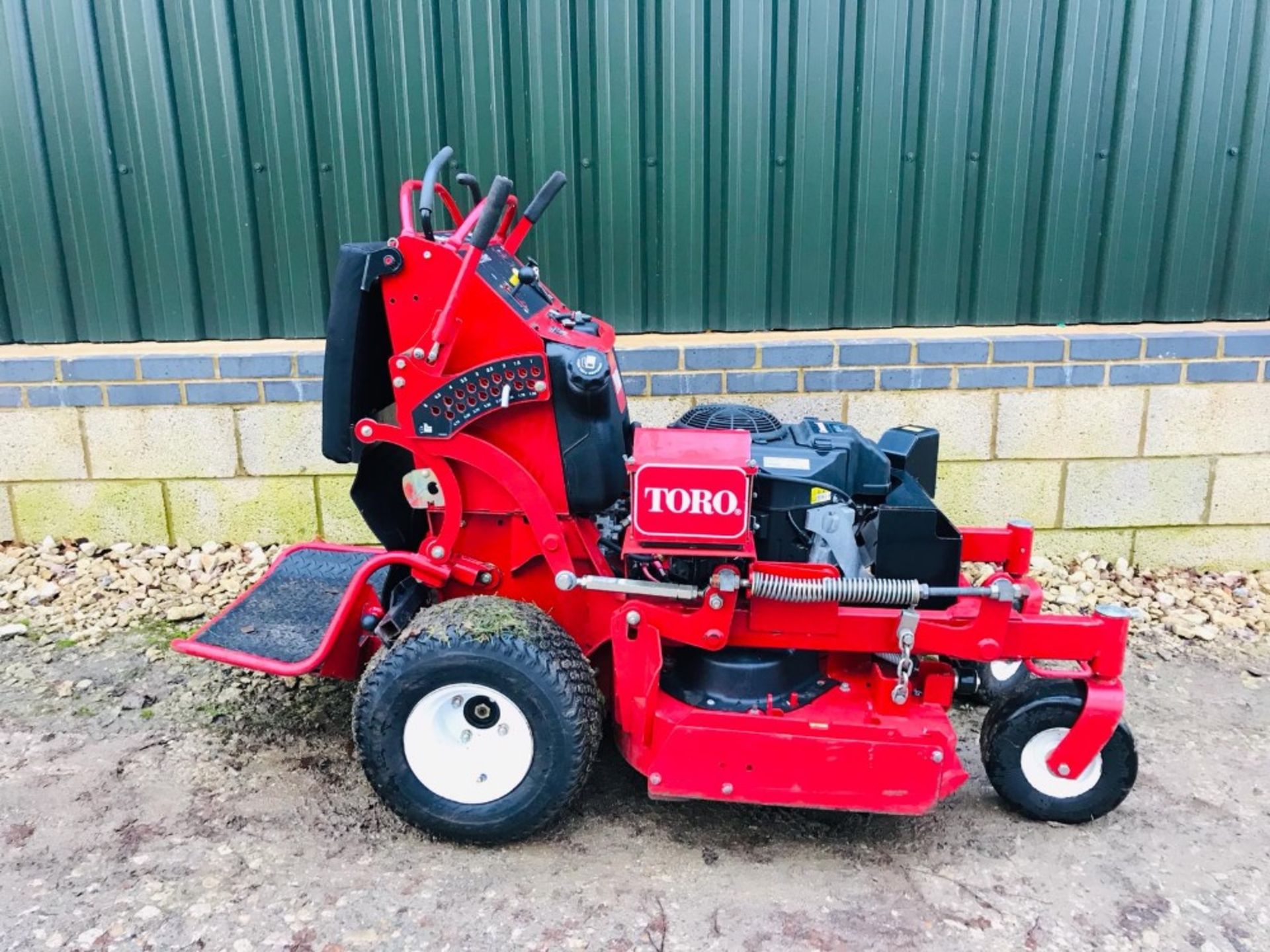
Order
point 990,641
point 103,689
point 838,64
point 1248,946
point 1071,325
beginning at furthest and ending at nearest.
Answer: point 1071,325 < point 838,64 < point 103,689 < point 990,641 < point 1248,946

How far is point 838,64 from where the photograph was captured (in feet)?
14.8

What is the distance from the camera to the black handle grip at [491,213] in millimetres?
2754

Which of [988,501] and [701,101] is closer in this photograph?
[701,101]

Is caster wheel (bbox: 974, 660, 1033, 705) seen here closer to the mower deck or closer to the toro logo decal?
the toro logo decal

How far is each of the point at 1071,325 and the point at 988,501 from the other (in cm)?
95

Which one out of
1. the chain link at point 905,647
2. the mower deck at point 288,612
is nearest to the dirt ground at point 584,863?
the mower deck at point 288,612

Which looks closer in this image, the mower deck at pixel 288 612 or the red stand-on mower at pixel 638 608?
the red stand-on mower at pixel 638 608

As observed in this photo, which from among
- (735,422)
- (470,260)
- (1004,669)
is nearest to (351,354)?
(470,260)

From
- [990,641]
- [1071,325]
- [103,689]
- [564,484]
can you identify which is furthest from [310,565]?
[1071,325]

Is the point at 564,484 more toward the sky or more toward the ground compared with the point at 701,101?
more toward the ground

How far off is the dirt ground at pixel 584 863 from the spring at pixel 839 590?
0.80m

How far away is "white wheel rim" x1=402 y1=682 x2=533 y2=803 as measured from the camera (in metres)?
2.88

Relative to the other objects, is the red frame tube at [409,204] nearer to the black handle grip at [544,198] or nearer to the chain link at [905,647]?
the black handle grip at [544,198]

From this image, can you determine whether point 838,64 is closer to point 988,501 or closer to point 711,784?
point 988,501
